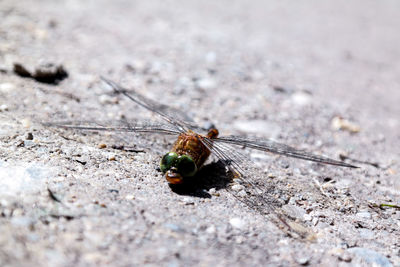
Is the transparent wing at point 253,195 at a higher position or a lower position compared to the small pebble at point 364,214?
Result: lower

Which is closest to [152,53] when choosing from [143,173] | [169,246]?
[143,173]

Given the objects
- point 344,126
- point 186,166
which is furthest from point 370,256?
point 344,126

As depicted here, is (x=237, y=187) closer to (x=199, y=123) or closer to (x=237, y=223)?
(x=237, y=223)

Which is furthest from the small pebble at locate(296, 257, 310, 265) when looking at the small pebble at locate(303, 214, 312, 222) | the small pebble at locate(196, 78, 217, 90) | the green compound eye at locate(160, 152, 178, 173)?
the small pebble at locate(196, 78, 217, 90)

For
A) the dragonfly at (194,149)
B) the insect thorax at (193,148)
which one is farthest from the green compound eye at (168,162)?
the insect thorax at (193,148)

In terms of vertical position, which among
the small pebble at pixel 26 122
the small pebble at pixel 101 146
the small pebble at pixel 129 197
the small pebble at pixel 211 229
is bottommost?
the small pebble at pixel 101 146

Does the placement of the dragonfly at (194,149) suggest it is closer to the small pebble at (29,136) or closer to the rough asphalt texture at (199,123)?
the rough asphalt texture at (199,123)
